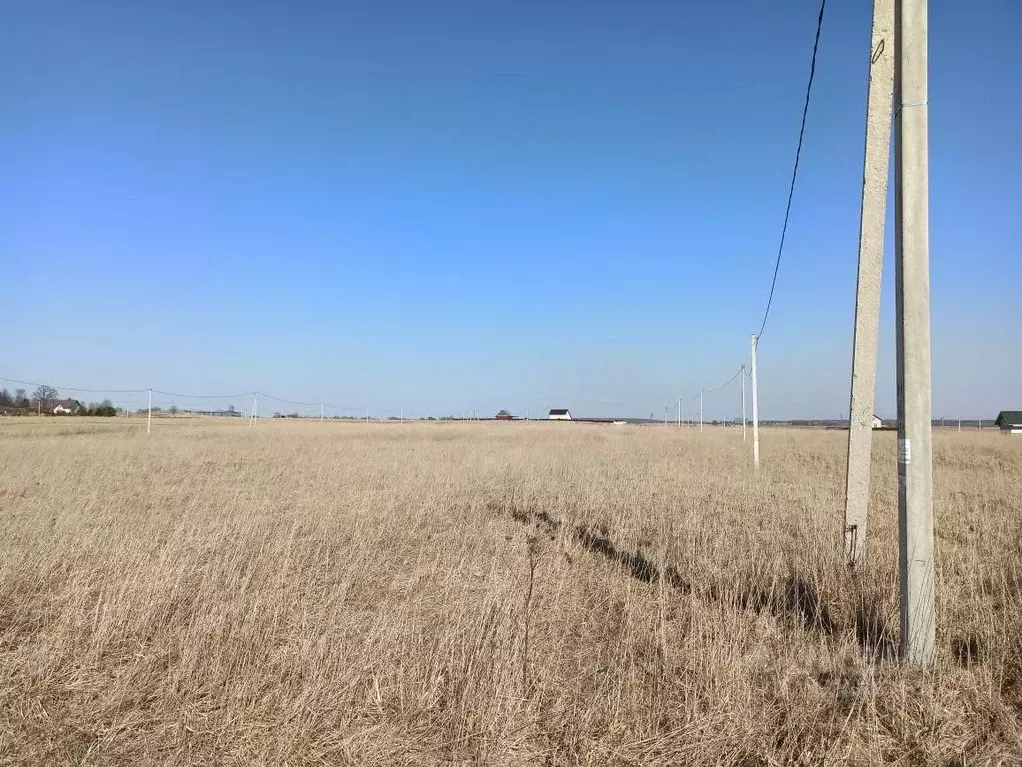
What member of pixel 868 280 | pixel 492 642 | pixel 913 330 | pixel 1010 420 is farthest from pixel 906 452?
pixel 1010 420

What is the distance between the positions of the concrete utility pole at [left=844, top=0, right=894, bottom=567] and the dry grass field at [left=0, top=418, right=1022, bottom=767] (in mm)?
633

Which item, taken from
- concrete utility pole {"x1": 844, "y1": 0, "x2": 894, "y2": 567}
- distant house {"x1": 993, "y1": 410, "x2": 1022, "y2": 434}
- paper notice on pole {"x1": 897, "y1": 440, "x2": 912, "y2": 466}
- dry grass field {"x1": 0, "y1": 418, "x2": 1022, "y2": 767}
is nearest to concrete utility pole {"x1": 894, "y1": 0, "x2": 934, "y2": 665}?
paper notice on pole {"x1": 897, "y1": 440, "x2": 912, "y2": 466}

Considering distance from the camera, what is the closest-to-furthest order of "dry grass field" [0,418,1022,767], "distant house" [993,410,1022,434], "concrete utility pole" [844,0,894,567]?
"dry grass field" [0,418,1022,767]
"concrete utility pole" [844,0,894,567]
"distant house" [993,410,1022,434]

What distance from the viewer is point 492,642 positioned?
14.6ft

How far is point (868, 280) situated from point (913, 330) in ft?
10.6

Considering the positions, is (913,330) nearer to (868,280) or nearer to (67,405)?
(868,280)

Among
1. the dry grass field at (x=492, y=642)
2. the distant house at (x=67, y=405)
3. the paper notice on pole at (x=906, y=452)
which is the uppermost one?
the distant house at (x=67, y=405)

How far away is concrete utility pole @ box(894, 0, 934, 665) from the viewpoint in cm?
414

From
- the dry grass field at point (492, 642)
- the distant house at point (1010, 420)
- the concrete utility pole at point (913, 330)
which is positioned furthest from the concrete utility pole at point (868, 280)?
the distant house at point (1010, 420)

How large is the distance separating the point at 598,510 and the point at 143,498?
26.8 ft

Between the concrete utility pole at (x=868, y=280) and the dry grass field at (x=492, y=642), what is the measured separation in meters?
0.63

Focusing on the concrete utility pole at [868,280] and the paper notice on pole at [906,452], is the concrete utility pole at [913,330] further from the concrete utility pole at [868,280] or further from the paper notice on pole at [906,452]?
the concrete utility pole at [868,280]

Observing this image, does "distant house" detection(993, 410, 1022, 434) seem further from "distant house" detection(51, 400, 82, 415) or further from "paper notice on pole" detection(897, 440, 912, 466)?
"distant house" detection(51, 400, 82, 415)

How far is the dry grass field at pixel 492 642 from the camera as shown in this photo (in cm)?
328
